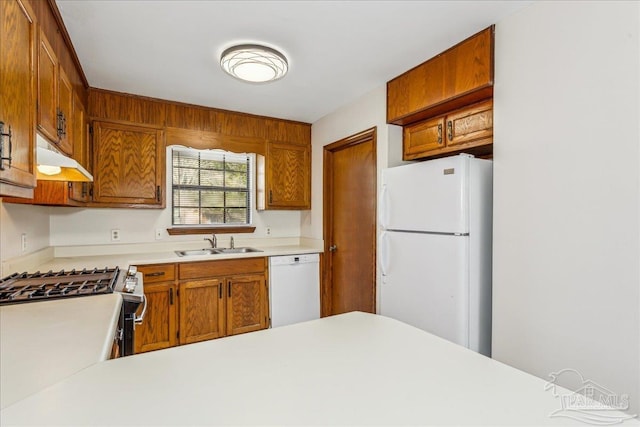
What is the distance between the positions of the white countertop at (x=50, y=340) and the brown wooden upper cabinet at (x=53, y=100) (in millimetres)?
764

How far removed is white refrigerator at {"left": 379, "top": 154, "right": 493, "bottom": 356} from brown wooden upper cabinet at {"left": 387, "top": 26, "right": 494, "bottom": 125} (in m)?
0.44

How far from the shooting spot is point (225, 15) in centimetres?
181

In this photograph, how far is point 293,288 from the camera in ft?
11.2

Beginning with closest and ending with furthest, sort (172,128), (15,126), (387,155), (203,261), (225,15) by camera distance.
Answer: (15,126) < (225,15) < (387,155) < (203,261) < (172,128)

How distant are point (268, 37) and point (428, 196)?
55.4 inches

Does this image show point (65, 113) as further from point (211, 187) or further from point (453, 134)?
point (453, 134)

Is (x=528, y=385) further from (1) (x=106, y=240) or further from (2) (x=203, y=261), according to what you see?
(1) (x=106, y=240)

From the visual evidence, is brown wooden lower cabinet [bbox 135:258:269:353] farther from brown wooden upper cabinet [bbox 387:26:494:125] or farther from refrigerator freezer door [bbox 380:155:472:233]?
brown wooden upper cabinet [bbox 387:26:494:125]

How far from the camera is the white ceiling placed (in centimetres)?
175

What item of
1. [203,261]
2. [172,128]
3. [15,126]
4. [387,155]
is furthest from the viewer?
[172,128]

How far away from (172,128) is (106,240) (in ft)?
3.98

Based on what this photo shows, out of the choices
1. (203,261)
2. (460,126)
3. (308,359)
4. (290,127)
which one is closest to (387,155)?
(460,126)

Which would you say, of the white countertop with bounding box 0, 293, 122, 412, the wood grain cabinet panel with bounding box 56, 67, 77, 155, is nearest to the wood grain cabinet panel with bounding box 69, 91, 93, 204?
the wood grain cabinet panel with bounding box 56, 67, 77, 155

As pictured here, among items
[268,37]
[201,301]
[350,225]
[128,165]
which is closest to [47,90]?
[268,37]
